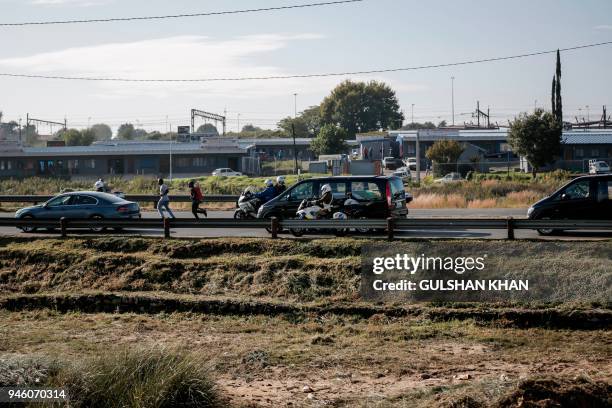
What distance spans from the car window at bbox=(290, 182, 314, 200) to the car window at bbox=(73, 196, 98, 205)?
682 cm

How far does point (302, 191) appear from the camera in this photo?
958 inches

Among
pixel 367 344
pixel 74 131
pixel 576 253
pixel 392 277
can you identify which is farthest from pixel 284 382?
pixel 74 131

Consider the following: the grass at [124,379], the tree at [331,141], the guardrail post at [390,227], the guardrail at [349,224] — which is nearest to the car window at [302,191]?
the guardrail at [349,224]

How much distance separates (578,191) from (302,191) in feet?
25.4

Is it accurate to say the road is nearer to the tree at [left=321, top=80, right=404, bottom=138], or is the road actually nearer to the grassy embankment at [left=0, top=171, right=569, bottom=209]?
the grassy embankment at [left=0, top=171, right=569, bottom=209]

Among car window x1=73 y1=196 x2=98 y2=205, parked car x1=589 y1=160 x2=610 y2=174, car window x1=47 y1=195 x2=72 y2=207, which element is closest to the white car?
parked car x1=589 y1=160 x2=610 y2=174

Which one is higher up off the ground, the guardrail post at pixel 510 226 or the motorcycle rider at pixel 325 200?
the motorcycle rider at pixel 325 200

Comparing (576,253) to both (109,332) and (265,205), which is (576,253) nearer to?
(265,205)

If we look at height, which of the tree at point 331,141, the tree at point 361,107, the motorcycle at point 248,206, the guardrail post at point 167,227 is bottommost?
the guardrail post at point 167,227

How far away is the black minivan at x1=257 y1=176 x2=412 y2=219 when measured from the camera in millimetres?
23219

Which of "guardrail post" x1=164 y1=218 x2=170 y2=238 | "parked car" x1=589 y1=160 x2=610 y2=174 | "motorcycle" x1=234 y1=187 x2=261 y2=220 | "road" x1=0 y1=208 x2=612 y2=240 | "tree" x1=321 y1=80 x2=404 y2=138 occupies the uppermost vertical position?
"tree" x1=321 y1=80 x2=404 y2=138

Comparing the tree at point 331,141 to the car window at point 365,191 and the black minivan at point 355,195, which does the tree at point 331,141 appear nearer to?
the black minivan at point 355,195

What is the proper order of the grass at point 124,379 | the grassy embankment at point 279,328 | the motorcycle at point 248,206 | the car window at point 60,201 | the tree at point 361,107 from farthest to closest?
the tree at point 361,107 < the car window at point 60,201 < the motorcycle at point 248,206 < the grassy embankment at point 279,328 < the grass at point 124,379

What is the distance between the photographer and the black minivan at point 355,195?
76.2 feet
